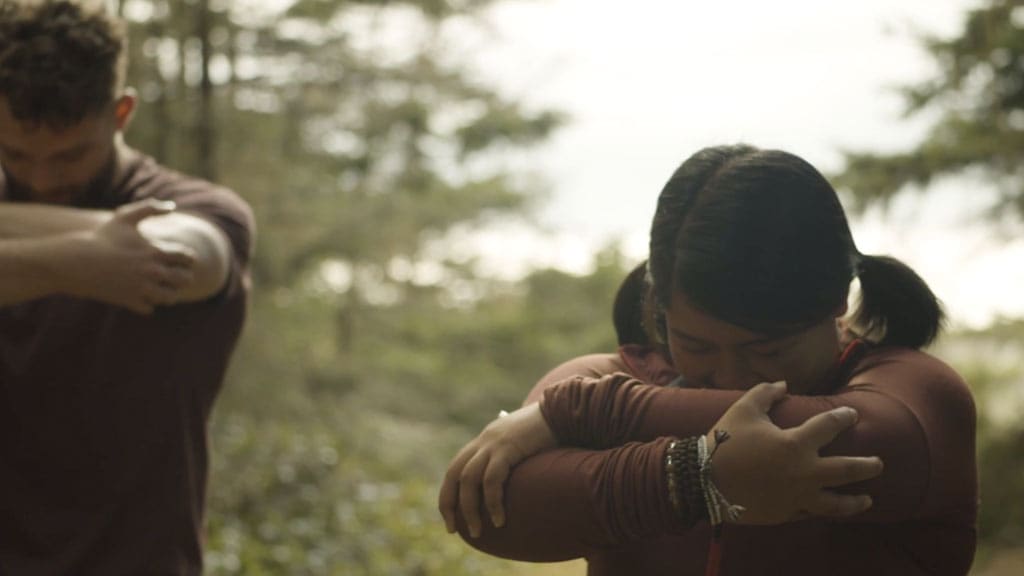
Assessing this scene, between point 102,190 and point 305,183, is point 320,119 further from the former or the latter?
point 102,190

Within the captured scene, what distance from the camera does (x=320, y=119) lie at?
9.41m

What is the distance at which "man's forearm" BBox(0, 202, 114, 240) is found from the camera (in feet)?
7.66

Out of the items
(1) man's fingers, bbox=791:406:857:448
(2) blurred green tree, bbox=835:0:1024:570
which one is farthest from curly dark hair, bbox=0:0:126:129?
(2) blurred green tree, bbox=835:0:1024:570

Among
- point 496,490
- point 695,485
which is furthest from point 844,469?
point 496,490

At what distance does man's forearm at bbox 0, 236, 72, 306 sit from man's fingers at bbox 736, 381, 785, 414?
1.33 m

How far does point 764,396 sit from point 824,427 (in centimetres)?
9

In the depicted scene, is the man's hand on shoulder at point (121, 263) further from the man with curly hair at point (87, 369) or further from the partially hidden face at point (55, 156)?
the partially hidden face at point (55, 156)

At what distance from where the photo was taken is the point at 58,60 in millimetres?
2488

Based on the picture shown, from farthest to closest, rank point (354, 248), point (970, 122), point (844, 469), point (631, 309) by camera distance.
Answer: point (354, 248), point (970, 122), point (631, 309), point (844, 469)

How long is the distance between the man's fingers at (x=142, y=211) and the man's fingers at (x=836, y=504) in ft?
4.31

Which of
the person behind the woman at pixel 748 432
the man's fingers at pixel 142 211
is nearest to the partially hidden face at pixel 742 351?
the person behind the woman at pixel 748 432

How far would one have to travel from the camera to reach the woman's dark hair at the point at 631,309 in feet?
6.71

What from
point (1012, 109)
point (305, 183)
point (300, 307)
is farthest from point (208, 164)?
point (1012, 109)

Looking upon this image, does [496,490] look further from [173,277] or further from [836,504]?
[173,277]
